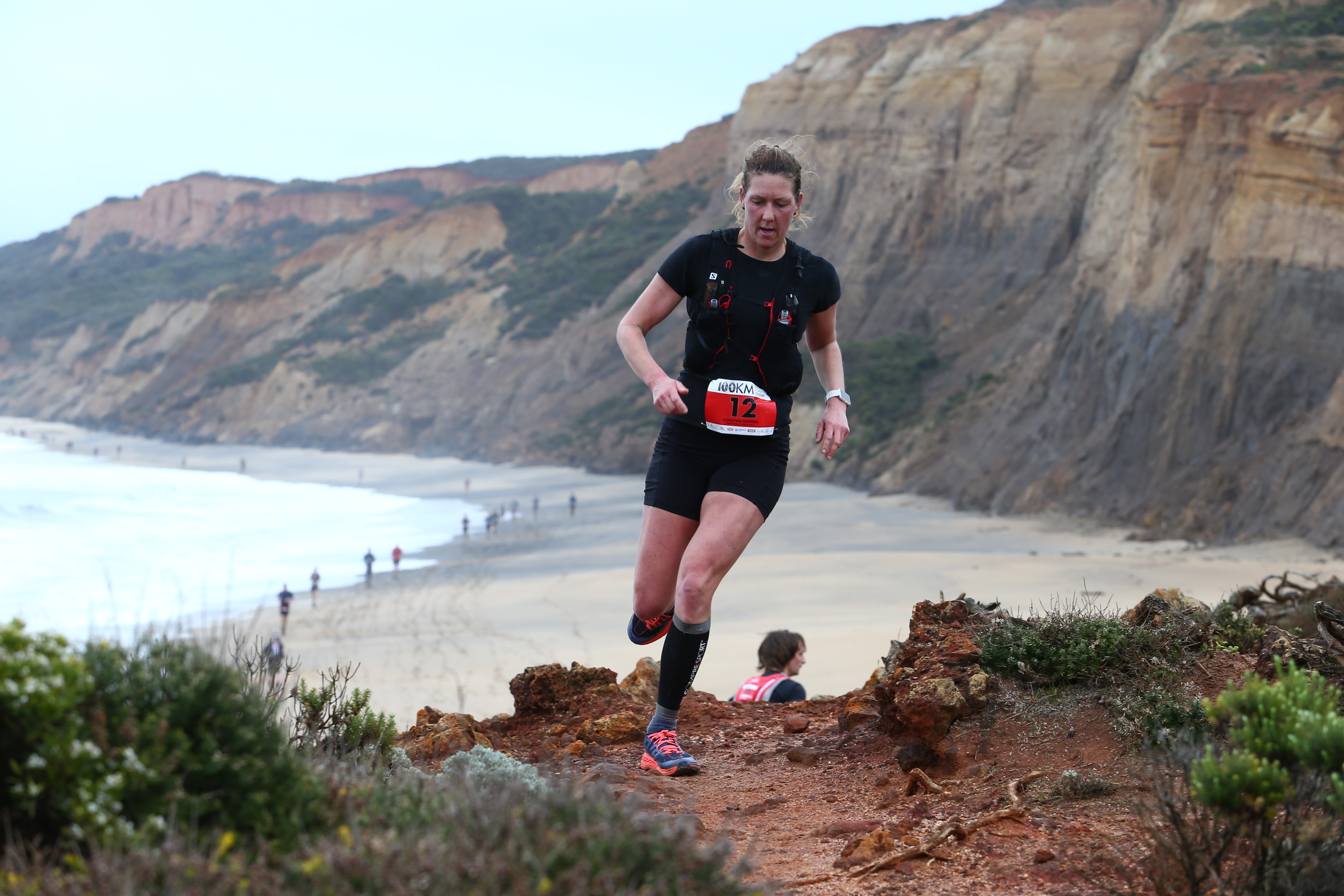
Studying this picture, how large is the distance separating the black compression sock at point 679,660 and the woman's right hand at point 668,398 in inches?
29.9

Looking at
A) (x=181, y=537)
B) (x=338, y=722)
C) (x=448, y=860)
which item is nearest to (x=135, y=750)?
(x=448, y=860)

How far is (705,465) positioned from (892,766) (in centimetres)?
124

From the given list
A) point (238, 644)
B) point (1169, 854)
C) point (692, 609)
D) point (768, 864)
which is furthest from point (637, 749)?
point (1169, 854)

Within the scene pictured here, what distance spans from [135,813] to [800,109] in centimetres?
4680

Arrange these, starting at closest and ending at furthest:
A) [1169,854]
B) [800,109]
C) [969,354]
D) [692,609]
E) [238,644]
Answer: [1169,854] < [238,644] < [692,609] < [969,354] < [800,109]

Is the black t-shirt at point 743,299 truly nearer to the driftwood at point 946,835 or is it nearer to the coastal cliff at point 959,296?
the driftwood at point 946,835

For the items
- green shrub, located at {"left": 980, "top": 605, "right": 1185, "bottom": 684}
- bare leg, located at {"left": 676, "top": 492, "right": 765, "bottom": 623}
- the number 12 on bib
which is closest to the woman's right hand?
the number 12 on bib

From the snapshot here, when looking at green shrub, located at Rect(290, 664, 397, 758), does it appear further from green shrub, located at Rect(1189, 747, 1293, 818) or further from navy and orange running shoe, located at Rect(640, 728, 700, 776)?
green shrub, located at Rect(1189, 747, 1293, 818)

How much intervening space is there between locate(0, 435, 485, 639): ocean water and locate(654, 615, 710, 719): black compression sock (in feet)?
29.3

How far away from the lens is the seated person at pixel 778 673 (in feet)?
19.2

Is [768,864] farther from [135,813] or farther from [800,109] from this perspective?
→ [800,109]

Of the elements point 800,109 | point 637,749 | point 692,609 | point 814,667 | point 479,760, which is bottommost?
point 814,667

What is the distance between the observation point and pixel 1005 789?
3.42 m

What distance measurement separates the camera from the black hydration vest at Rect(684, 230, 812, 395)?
3.87 meters
